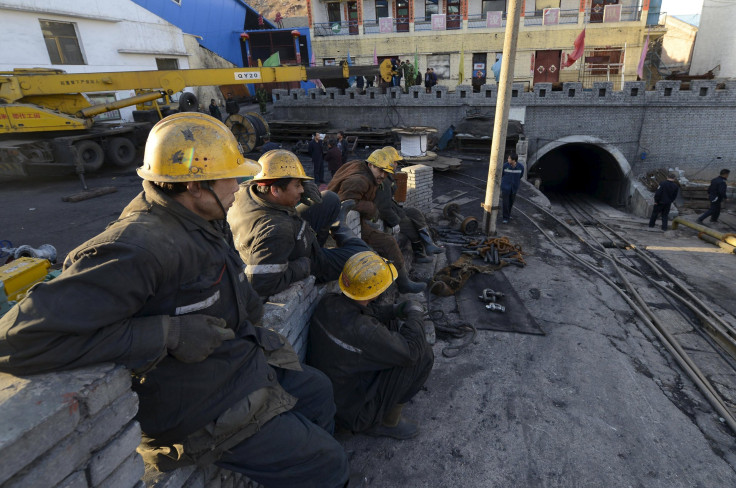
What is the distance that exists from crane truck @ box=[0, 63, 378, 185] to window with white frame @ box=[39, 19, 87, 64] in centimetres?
602

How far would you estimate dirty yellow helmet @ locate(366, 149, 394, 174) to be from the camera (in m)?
5.73

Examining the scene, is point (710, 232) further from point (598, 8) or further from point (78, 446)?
point (598, 8)

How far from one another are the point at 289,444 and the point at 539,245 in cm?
774

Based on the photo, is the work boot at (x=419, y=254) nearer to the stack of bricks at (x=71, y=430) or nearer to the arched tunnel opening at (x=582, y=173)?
the stack of bricks at (x=71, y=430)

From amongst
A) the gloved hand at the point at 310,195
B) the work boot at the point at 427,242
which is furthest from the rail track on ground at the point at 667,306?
the gloved hand at the point at 310,195

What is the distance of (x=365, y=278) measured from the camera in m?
3.07

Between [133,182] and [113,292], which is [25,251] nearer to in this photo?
[113,292]

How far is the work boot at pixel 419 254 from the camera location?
7.00 metres

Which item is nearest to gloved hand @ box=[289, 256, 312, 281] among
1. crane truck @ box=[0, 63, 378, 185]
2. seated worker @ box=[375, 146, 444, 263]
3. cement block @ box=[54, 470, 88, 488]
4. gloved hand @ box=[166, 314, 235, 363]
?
gloved hand @ box=[166, 314, 235, 363]

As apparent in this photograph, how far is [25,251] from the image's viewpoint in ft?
15.6

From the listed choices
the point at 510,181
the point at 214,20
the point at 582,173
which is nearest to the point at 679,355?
the point at 510,181

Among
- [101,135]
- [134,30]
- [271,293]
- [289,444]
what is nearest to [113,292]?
[289,444]

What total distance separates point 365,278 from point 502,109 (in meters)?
5.89

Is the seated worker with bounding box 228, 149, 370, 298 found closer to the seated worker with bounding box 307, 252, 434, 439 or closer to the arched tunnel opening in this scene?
the seated worker with bounding box 307, 252, 434, 439
